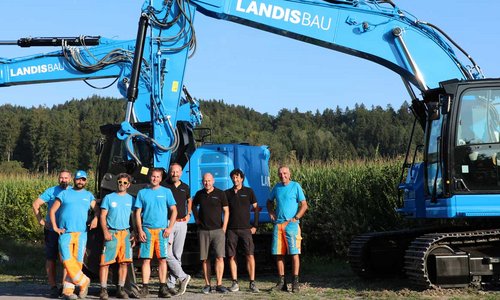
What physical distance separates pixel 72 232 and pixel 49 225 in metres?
0.93

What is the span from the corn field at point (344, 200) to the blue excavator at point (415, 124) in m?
3.83

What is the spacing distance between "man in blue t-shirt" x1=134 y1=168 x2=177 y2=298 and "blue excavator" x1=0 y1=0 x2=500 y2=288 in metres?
1.26

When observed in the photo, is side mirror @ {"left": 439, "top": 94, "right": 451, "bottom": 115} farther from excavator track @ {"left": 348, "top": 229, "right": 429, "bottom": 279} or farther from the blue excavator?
excavator track @ {"left": 348, "top": 229, "right": 429, "bottom": 279}

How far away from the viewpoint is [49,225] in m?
10.8

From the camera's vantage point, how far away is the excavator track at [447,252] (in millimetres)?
9797

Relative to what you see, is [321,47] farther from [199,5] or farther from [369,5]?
[199,5]

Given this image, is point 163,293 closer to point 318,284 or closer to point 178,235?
point 178,235

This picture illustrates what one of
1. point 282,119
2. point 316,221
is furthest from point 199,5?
point 282,119

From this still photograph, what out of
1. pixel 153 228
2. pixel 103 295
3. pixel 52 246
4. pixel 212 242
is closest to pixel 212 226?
pixel 212 242

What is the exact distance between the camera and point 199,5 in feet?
A: 38.4

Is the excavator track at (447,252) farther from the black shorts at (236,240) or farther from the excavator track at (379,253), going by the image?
the black shorts at (236,240)

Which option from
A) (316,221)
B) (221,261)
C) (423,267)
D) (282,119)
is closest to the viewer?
(423,267)

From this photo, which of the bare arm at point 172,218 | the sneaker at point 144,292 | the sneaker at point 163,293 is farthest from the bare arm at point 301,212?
the sneaker at point 144,292

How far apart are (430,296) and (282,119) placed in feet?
117
